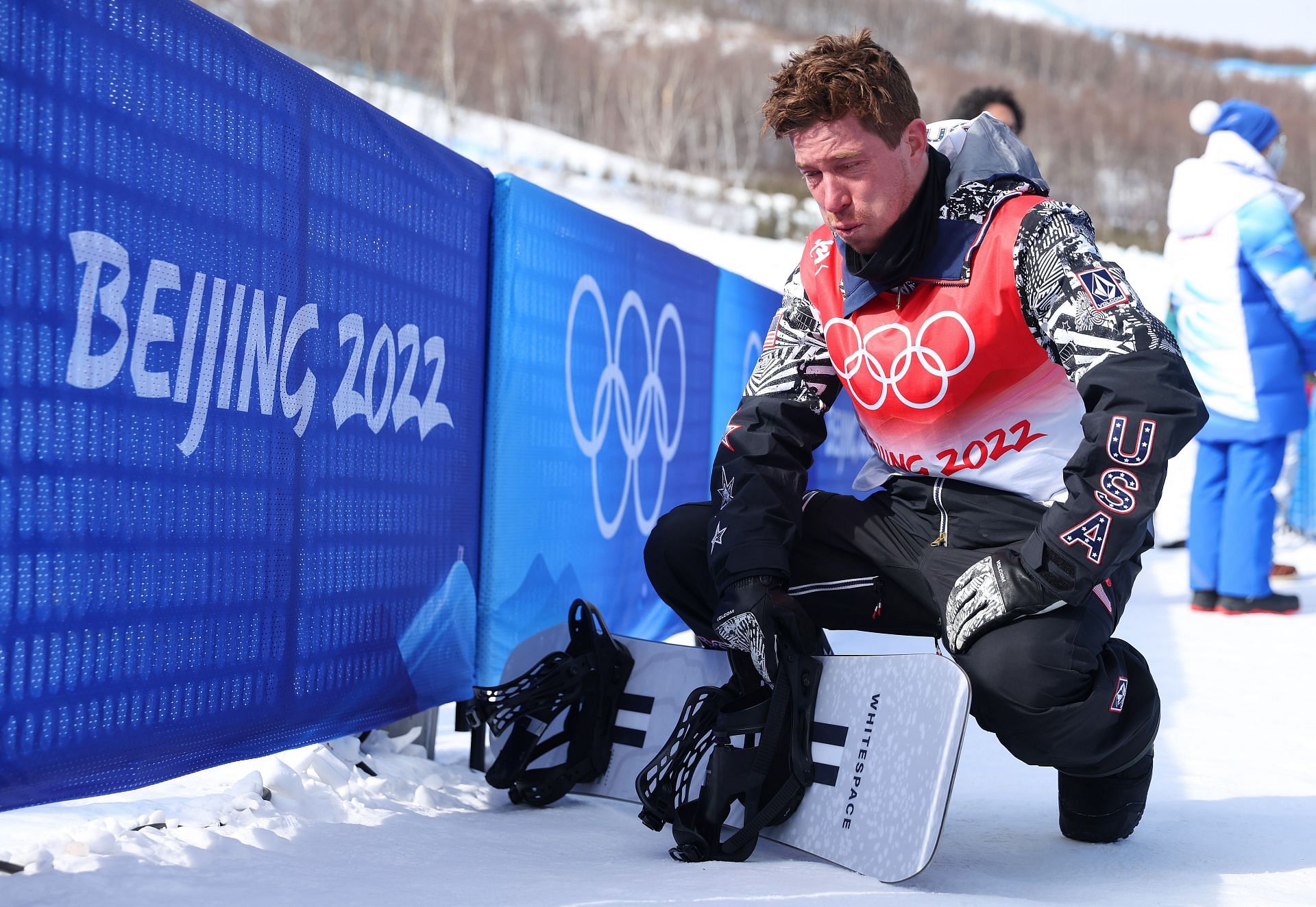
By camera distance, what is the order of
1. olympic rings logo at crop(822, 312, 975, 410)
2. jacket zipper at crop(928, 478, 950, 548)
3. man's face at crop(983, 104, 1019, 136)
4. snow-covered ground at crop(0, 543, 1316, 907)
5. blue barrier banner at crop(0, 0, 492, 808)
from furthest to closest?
Result: man's face at crop(983, 104, 1019, 136), jacket zipper at crop(928, 478, 950, 548), olympic rings logo at crop(822, 312, 975, 410), snow-covered ground at crop(0, 543, 1316, 907), blue barrier banner at crop(0, 0, 492, 808)

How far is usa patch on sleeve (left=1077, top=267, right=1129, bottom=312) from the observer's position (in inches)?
77.0

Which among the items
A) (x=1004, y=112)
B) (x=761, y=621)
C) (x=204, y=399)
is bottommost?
(x=761, y=621)

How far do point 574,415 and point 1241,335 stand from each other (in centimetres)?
368

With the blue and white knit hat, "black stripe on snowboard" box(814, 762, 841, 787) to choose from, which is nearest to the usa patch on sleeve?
"black stripe on snowboard" box(814, 762, 841, 787)

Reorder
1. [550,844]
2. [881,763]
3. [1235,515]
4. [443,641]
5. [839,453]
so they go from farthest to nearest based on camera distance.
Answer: [839,453] < [1235,515] < [443,641] < [550,844] < [881,763]

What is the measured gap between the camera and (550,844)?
81.4 inches

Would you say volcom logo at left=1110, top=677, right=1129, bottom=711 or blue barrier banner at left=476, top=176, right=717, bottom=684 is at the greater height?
blue barrier banner at left=476, top=176, right=717, bottom=684

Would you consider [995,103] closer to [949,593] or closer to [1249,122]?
[1249,122]

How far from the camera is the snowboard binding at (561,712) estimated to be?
7.82 ft

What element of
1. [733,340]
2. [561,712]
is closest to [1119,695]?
[561,712]

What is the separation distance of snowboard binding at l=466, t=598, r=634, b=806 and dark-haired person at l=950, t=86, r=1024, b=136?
10.8 ft

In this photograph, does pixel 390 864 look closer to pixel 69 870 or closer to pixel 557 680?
pixel 69 870

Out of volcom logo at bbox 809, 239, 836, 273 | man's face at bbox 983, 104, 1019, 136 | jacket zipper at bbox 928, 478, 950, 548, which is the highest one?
man's face at bbox 983, 104, 1019, 136

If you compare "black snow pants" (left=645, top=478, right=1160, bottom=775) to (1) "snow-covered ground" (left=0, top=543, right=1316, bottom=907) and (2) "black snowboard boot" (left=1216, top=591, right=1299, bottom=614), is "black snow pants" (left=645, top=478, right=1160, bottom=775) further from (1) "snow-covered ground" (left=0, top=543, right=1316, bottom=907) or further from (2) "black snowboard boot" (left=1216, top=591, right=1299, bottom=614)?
(2) "black snowboard boot" (left=1216, top=591, right=1299, bottom=614)
